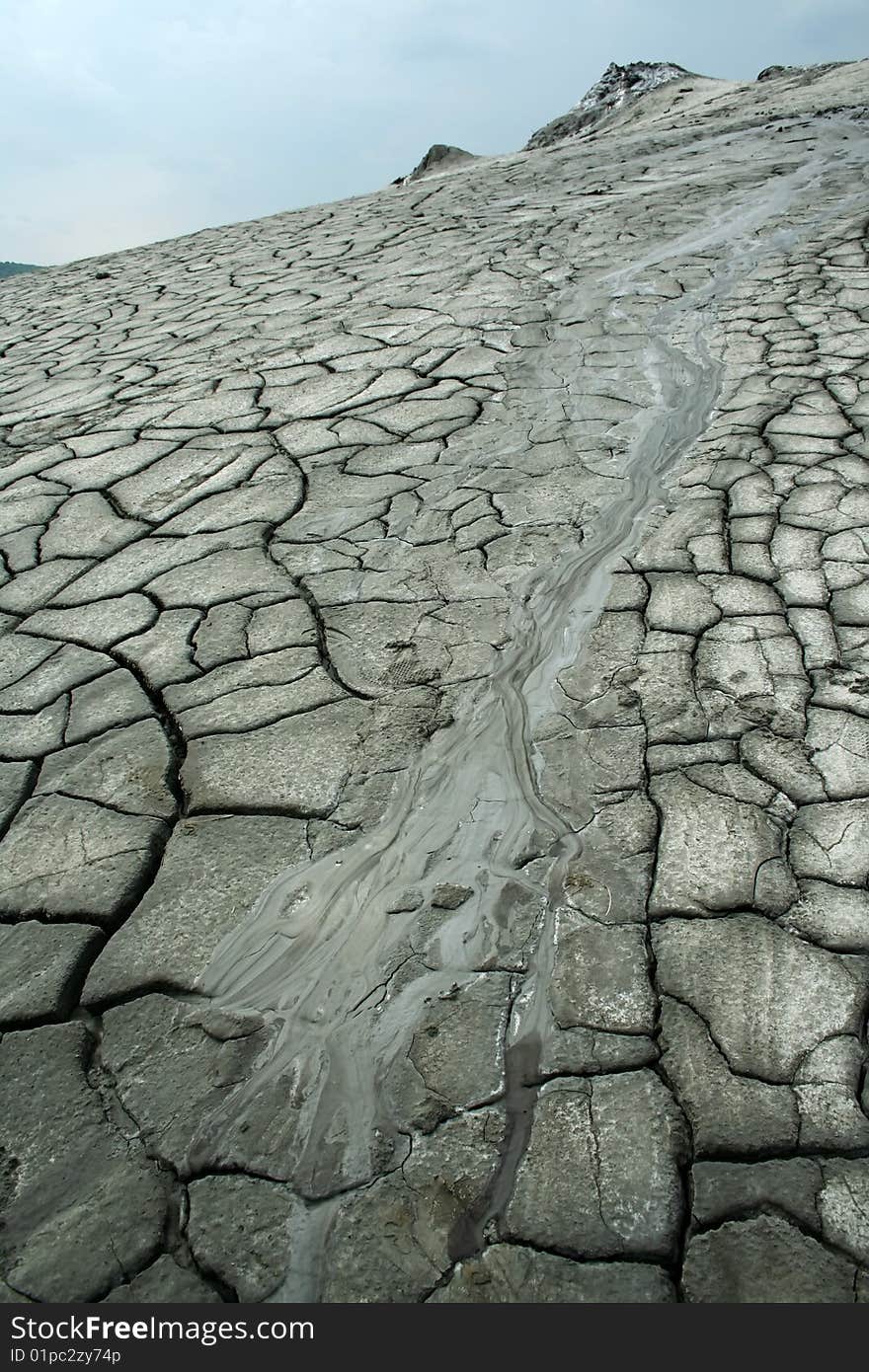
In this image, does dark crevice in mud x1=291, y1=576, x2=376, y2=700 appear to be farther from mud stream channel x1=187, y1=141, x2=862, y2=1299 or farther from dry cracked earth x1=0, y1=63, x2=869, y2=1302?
mud stream channel x1=187, y1=141, x2=862, y2=1299

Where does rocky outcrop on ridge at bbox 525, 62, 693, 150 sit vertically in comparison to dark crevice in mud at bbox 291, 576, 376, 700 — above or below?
above

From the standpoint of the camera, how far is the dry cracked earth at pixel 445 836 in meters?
0.95

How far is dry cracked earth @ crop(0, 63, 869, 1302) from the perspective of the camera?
0.95m

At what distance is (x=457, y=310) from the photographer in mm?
3939

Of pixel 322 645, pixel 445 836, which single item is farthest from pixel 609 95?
pixel 445 836

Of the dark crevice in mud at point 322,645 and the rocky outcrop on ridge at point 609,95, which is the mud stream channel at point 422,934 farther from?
the rocky outcrop on ridge at point 609,95

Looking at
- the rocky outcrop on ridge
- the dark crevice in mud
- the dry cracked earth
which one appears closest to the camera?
the dry cracked earth

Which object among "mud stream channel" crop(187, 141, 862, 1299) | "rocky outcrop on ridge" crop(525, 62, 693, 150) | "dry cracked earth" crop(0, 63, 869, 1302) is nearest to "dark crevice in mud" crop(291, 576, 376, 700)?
"dry cracked earth" crop(0, 63, 869, 1302)

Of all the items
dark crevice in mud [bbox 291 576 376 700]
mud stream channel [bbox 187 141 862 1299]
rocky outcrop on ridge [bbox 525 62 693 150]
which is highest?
rocky outcrop on ridge [bbox 525 62 693 150]

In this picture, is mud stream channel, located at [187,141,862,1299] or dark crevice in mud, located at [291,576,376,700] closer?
mud stream channel, located at [187,141,862,1299]

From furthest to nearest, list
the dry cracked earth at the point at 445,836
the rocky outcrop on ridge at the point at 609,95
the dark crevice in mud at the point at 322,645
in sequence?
the rocky outcrop on ridge at the point at 609,95 → the dark crevice in mud at the point at 322,645 → the dry cracked earth at the point at 445,836

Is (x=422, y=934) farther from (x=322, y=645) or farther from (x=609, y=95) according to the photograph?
(x=609, y=95)

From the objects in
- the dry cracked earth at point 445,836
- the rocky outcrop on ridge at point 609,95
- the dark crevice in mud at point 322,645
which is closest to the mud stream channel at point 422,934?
the dry cracked earth at point 445,836

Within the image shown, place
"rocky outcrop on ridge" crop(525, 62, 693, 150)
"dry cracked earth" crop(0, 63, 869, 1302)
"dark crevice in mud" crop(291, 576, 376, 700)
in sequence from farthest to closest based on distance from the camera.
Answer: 1. "rocky outcrop on ridge" crop(525, 62, 693, 150)
2. "dark crevice in mud" crop(291, 576, 376, 700)
3. "dry cracked earth" crop(0, 63, 869, 1302)
